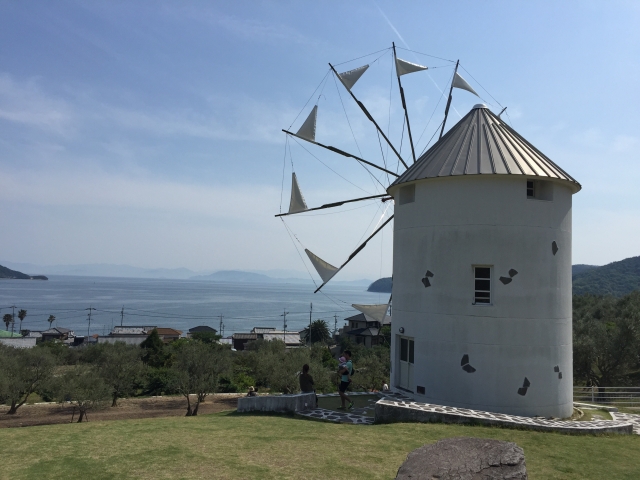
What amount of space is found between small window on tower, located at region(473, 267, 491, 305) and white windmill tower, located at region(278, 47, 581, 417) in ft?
0.09

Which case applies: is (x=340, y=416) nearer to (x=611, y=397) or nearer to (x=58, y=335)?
(x=611, y=397)

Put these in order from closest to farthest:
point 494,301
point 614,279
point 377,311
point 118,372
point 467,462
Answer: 1. point 467,462
2. point 494,301
3. point 377,311
4. point 118,372
5. point 614,279

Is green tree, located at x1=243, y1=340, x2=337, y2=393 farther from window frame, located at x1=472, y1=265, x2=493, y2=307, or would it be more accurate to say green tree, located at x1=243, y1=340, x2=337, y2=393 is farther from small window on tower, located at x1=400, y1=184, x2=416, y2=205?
window frame, located at x1=472, y1=265, x2=493, y2=307

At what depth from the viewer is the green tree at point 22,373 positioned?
2541 centimetres

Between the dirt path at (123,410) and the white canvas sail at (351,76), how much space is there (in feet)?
57.5

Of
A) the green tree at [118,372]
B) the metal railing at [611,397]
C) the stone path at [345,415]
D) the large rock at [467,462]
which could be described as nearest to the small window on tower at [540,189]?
the stone path at [345,415]

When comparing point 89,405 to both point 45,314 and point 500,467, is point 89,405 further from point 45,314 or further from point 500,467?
point 45,314

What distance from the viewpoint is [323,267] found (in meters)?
19.3

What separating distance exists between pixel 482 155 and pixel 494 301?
4.10 m

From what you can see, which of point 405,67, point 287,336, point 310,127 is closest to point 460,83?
point 405,67

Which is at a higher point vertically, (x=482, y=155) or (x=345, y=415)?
(x=482, y=155)

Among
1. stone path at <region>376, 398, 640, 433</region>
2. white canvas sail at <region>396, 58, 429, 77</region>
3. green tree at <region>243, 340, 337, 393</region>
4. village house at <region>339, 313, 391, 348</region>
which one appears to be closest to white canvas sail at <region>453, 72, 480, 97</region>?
white canvas sail at <region>396, 58, 429, 77</region>

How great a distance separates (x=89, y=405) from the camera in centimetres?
2345

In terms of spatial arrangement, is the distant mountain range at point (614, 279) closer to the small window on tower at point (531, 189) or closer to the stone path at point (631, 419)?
the stone path at point (631, 419)
